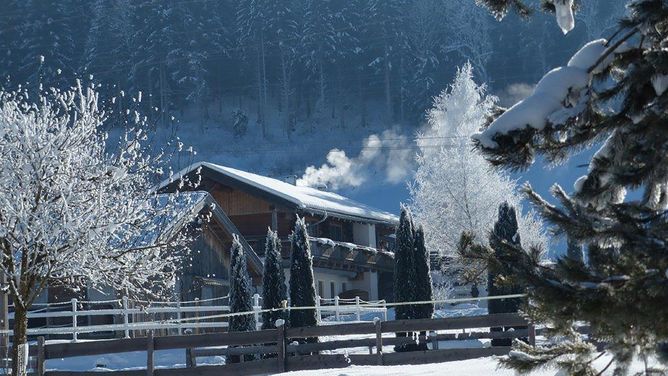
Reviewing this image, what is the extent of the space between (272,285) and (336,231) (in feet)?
72.9

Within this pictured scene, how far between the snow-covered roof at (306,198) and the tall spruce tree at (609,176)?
29.5 meters

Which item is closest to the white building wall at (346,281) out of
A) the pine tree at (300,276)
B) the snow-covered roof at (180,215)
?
the snow-covered roof at (180,215)

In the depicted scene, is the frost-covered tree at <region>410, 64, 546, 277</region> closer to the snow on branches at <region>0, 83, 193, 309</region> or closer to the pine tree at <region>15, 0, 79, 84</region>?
the snow on branches at <region>0, 83, 193, 309</region>

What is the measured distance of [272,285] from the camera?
26.6 metres

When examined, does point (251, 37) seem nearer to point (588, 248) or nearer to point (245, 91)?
point (245, 91)

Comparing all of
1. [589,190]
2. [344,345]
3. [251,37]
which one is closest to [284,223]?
[344,345]

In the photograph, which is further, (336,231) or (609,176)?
(336,231)

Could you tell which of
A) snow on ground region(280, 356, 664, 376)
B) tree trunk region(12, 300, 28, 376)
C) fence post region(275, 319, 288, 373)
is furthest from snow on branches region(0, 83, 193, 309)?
snow on ground region(280, 356, 664, 376)

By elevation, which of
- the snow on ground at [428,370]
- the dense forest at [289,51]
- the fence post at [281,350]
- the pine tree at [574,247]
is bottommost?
the snow on ground at [428,370]

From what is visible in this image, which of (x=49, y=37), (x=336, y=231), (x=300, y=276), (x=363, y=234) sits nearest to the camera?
(x=300, y=276)

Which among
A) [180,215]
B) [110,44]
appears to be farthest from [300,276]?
[110,44]

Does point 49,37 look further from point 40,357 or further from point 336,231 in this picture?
point 40,357

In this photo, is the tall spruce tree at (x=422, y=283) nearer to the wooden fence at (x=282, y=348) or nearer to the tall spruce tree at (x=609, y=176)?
the wooden fence at (x=282, y=348)

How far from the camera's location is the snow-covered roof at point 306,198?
133 feet
